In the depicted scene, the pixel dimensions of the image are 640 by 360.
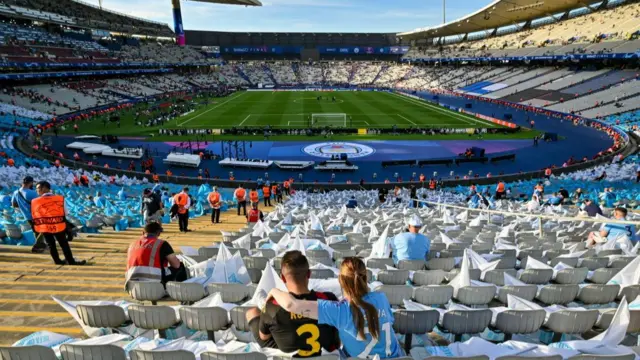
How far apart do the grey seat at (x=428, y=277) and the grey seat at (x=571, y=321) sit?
5.34ft

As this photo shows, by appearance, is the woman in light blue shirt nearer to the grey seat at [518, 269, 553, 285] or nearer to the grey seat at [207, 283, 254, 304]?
the grey seat at [207, 283, 254, 304]

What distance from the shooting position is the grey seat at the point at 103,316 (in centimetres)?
430

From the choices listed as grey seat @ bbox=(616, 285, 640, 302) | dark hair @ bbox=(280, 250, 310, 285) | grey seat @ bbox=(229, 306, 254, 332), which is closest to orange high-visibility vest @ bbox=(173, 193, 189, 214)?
grey seat @ bbox=(229, 306, 254, 332)

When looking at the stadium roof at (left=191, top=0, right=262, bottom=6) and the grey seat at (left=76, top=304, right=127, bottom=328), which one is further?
the stadium roof at (left=191, top=0, right=262, bottom=6)

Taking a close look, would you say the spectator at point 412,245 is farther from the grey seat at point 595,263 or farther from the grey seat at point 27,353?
the grey seat at point 27,353

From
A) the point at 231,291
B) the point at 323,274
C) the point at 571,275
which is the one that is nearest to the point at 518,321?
the point at 571,275

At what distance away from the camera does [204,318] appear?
421cm

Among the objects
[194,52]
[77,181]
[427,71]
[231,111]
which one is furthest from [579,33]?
[194,52]

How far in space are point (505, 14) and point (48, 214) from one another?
335 ft

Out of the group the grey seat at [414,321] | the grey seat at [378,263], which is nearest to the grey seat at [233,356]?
the grey seat at [414,321]

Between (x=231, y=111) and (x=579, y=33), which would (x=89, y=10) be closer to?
(x=231, y=111)

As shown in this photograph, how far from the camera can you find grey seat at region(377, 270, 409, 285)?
227 inches

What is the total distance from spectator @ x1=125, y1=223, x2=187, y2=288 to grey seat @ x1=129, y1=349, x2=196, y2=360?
2246mm

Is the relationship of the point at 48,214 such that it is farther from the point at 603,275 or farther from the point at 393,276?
the point at 603,275
